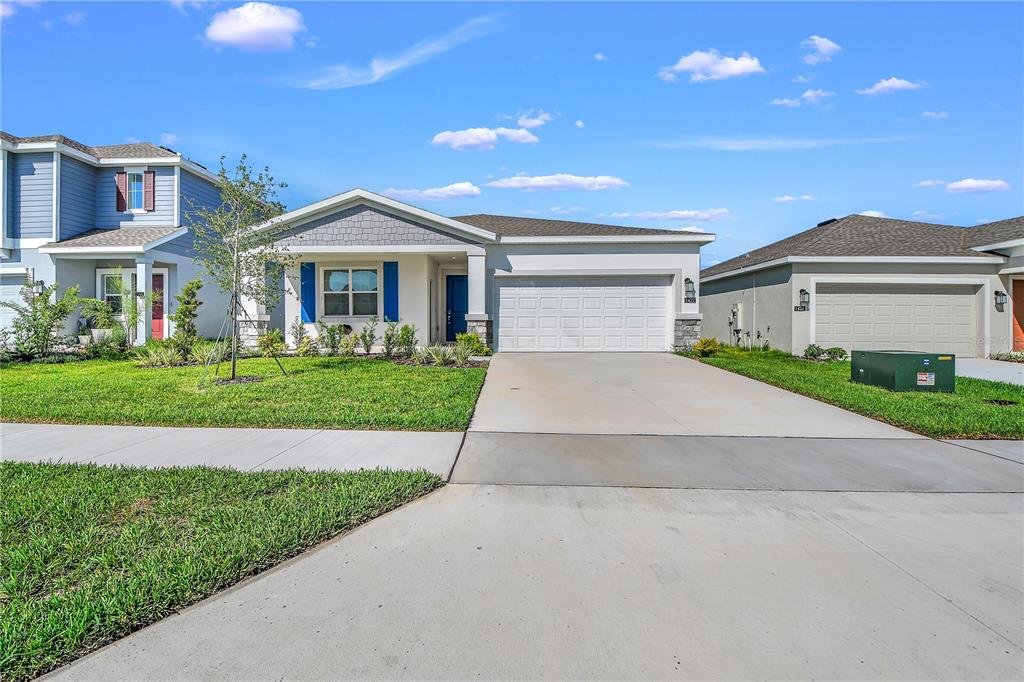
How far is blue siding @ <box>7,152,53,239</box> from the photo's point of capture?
53.2ft

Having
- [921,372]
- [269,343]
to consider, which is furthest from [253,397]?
[921,372]

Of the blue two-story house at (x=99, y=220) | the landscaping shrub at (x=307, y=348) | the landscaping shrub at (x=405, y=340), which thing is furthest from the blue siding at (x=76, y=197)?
the landscaping shrub at (x=405, y=340)

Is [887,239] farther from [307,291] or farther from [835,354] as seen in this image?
[307,291]

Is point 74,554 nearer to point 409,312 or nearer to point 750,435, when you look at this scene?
point 750,435

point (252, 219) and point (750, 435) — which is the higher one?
point (252, 219)

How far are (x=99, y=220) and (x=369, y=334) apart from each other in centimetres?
1124

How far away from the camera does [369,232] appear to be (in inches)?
581

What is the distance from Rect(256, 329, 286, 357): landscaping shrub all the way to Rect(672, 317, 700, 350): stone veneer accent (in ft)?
38.3

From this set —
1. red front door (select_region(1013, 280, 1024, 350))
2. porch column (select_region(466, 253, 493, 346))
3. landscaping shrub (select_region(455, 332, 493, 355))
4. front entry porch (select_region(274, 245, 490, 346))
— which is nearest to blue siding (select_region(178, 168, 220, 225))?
front entry porch (select_region(274, 245, 490, 346))

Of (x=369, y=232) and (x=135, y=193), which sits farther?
(x=135, y=193)

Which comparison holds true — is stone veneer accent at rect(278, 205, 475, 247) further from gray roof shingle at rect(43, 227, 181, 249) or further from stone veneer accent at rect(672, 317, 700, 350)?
stone veneer accent at rect(672, 317, 700, 350)

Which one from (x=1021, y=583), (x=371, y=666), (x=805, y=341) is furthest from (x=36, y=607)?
(x=805, y=341)

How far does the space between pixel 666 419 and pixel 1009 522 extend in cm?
358

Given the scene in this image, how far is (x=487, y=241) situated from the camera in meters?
15.0
